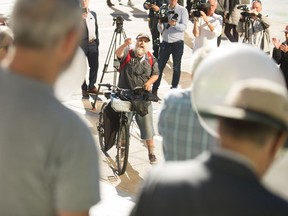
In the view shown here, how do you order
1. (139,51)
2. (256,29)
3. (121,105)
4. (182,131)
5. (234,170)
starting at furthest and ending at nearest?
(256,29), (139,51), (121,105), (182,131), (234,170)

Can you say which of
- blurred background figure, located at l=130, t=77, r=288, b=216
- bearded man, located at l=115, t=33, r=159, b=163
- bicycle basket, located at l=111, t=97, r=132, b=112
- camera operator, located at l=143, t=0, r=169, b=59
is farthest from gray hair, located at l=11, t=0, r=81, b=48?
camera operator, located at l=143, t=0, r=169, b=59

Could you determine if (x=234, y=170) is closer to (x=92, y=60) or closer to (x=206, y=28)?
(x=206, y=28)

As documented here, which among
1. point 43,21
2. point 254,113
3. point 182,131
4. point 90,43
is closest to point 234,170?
point 254,113

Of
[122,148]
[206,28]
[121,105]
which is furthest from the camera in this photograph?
[206,28]

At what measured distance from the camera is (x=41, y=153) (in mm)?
1887

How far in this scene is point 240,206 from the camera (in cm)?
174

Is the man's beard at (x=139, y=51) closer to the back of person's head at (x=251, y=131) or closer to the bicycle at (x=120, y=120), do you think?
the bicycle at (x=120, y=120)

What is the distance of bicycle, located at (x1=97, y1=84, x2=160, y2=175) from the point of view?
6438 millimetres

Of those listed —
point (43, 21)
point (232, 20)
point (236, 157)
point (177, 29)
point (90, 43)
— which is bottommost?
point (232, 20)

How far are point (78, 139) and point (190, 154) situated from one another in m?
1.63

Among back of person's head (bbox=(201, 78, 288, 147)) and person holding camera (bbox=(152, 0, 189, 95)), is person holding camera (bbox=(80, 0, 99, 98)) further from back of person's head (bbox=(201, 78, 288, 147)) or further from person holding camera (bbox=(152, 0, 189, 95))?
back of person's head (bbox=(201, 78, 288, 147))

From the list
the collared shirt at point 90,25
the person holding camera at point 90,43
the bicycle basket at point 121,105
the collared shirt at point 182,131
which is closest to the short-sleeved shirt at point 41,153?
the collared shirt at point 182,131

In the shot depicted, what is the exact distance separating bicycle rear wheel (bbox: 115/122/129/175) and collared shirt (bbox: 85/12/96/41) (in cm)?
305

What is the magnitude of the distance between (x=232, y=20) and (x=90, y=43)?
4196mm
